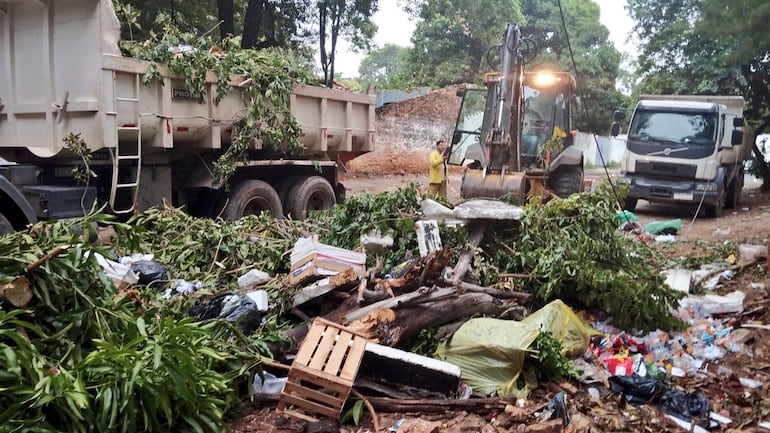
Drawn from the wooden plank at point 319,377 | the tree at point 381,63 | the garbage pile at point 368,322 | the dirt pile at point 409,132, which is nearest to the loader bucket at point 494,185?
the garbage pile at point 368,322

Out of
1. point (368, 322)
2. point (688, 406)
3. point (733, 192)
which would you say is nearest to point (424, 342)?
point (368, 322)

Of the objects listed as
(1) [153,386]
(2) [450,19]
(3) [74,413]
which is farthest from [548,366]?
(2) [450,19]

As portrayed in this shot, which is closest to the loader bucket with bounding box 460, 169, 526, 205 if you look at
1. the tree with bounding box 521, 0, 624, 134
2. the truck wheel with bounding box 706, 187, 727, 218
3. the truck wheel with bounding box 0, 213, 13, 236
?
the truck wheel with bounding box 0, 213, 13, 236

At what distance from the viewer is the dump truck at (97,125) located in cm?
621

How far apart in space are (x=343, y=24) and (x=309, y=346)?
50.3 ft

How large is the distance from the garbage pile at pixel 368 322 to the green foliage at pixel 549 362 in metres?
0.01

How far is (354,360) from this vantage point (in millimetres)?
3672

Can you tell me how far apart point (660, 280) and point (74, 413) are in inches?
168

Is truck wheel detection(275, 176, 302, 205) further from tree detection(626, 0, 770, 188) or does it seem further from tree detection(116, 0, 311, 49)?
tree detection(626, 0, 770, 188)

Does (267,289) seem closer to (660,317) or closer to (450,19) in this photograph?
(660,317)

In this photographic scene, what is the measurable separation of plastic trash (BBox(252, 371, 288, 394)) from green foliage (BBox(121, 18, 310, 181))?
13.0ft

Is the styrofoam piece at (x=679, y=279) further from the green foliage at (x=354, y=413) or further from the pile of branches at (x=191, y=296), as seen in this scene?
the green foliage at (x=354, y=413)

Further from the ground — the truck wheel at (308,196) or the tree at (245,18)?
the tree at (245,18)

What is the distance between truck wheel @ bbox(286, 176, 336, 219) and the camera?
8656mm
